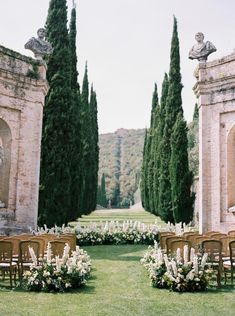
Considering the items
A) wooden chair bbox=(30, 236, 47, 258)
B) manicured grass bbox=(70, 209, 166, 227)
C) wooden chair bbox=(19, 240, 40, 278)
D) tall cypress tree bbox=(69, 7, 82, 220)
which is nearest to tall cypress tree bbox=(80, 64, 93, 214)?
manicured grass bbox=(70, 209, 166, 227)

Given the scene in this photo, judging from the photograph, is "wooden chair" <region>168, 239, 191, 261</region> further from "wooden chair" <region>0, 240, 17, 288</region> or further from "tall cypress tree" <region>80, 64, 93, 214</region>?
"tall cypress tree" <region>80, 64, 93, 214</region>

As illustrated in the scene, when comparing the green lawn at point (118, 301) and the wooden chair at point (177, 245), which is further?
the wooden chair at point (177, 245)

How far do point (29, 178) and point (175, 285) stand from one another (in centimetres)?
818

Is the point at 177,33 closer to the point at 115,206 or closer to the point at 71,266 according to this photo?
the point at 71,266

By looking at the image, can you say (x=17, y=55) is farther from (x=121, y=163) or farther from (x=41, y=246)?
(x=121, y=163)

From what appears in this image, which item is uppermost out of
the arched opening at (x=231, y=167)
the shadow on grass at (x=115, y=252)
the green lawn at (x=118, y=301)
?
the arched opening at (x=231, y=167)

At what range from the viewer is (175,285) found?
871 cm

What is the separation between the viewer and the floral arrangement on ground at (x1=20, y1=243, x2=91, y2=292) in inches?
340

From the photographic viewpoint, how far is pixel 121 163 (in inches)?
4035

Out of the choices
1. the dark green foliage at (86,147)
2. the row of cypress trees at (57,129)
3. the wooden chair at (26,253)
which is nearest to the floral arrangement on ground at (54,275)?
the wooden chair at (26,253)

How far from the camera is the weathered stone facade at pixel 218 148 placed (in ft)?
51.8

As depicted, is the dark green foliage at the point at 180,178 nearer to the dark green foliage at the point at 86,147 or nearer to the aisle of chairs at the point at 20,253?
the dark green foliage at the point at 86,147

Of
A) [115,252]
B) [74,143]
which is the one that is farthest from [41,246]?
[74,143]

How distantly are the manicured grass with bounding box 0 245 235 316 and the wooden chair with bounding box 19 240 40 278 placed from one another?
0.72 m
